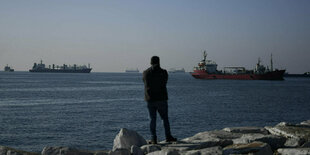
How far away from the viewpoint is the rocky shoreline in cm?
512

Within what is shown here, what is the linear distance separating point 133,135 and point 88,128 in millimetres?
14091

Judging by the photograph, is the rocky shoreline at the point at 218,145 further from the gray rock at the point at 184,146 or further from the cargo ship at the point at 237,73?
the cargo ship at the point at 237,73

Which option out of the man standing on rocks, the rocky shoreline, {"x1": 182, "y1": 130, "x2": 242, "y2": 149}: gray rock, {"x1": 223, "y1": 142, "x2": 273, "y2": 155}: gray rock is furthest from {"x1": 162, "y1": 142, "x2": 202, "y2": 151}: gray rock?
{"x1": 223, "y1": 142, "x2": 273, "y2": 155}: gray rock

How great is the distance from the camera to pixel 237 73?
11481 centimetres

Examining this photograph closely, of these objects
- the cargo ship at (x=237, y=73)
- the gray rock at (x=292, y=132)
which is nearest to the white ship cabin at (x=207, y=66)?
the cargo ship at (x=237, y=73)

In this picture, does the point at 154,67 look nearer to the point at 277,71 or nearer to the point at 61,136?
the point at 61,136

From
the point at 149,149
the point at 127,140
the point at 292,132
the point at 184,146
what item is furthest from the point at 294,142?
the point at 127,140

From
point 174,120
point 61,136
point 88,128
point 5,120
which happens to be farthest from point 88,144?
point 5,120

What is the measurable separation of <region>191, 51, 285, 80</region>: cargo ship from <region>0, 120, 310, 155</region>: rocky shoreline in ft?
343

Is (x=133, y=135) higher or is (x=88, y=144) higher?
(x=133, y=135)

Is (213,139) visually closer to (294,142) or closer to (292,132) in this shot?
(294,142)

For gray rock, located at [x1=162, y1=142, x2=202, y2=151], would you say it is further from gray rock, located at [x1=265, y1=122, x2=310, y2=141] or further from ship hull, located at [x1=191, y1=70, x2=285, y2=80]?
ship hull, located at [x1=191, y1=70, x2=285, y2=80]

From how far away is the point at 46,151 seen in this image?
5.19m

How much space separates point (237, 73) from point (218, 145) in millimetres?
112302
